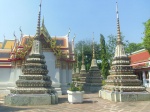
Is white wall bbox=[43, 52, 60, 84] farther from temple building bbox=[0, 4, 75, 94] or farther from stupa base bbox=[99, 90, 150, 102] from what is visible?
stupa base bbox=[99, 90, 150, 102]

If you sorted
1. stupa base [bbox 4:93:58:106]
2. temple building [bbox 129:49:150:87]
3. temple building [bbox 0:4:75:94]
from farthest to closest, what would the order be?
temple building [bbox 129:49:150:87] < temple building [bbox 0:4:75:94] < stupa base [bbox 4:93:58:106]

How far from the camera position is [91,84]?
23.9 metres

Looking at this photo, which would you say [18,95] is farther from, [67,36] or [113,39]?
[113,39]

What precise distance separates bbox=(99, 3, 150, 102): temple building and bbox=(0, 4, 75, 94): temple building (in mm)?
6699

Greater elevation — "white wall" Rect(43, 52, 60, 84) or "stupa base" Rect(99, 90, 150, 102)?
"white wall" Rect(43, 52, 60, 84)

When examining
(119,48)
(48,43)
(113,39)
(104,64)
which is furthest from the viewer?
(113,39)

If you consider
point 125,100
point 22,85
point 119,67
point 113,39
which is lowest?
point 125,100

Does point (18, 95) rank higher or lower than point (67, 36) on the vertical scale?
lower

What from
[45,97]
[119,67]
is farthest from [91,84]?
[45,97]

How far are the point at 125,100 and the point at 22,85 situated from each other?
20.7ft

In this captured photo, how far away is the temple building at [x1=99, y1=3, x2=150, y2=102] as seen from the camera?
41.3 feet

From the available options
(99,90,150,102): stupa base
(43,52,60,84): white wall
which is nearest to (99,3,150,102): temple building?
(99,90,150,102): stupa base

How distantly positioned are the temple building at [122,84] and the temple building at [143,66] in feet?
46.4

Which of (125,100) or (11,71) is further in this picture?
(11,71)
